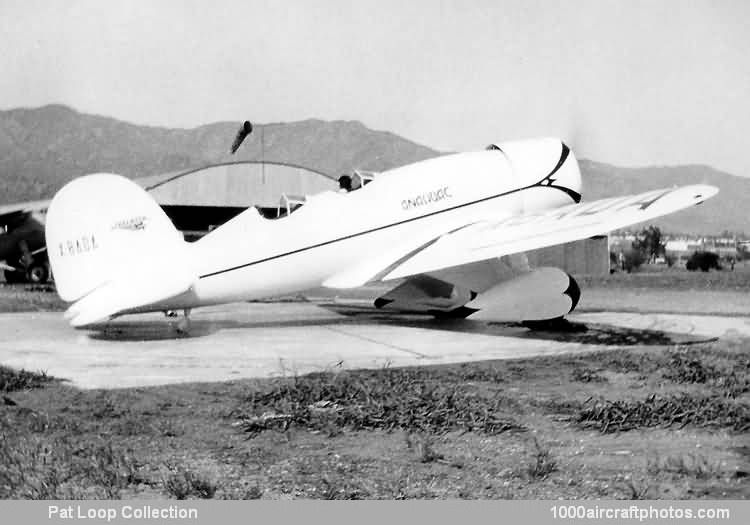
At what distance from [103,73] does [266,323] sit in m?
3.66

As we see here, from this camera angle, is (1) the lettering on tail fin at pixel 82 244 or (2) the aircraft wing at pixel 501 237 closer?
(1) the lettering on tail fin at pixel 82 244

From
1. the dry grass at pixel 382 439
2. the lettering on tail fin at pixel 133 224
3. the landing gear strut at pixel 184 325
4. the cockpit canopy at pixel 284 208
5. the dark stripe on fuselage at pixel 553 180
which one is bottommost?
the dry grass at pixel 382 439

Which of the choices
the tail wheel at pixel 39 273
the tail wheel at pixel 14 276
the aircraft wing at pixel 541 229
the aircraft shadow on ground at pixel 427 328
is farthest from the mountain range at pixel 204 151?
the tail wheel at pixel 14 276

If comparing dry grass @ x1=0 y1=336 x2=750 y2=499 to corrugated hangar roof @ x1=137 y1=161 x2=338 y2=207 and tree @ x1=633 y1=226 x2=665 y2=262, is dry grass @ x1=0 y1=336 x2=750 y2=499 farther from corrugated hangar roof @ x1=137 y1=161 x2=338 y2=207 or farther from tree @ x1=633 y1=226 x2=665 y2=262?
tree @ x1=633 y1=226 x2=665 y2=262

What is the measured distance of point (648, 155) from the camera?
18.2 ft

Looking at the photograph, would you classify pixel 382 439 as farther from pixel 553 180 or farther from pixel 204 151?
pixel 553 180

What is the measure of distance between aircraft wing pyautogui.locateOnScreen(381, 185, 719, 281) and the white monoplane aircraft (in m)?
0.01

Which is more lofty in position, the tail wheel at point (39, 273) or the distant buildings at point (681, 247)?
the tail wheel at point (39, 273)

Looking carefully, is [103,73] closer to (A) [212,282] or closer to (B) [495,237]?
(A) [212,282]

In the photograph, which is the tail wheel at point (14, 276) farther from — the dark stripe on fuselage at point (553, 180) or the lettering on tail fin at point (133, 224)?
the dark stripe on fuselage at point (553, 180)

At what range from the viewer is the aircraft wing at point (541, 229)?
21.8 ft

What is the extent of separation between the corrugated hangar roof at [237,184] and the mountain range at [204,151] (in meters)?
0.50

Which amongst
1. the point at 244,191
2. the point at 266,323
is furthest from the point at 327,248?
the point at 244,191

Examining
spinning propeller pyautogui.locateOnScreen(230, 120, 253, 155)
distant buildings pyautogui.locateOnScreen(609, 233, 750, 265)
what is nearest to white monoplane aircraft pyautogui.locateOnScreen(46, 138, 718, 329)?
spinning propeller pyautogui.locateOnScreen(230, 120, 253, 155)
